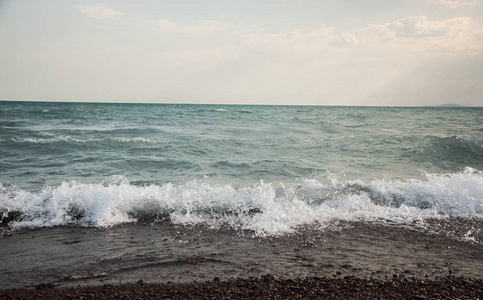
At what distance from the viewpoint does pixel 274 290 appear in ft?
10.7

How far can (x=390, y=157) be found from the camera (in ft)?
39.9

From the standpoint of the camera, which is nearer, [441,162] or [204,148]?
[441,162]

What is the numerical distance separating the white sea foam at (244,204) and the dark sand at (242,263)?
429mm

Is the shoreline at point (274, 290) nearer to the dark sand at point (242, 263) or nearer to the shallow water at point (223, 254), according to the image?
the dark sand at point (242, 263)

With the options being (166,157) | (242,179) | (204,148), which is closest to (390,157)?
(242,179)

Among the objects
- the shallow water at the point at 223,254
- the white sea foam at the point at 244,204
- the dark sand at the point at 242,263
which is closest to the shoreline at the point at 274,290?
the dark sand at the point at 242,263

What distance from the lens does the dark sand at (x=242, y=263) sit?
3305 mm

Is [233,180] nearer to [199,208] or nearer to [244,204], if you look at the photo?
[244,204]

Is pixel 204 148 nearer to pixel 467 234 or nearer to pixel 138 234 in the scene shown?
pixel 138 234

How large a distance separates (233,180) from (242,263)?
4520mm

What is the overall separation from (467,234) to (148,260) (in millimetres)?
5470

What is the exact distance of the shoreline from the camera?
3.17m

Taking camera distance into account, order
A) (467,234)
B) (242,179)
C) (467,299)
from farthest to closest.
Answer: (242,179)
(467,234)
(467,299)

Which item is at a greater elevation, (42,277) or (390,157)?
(390,157)
